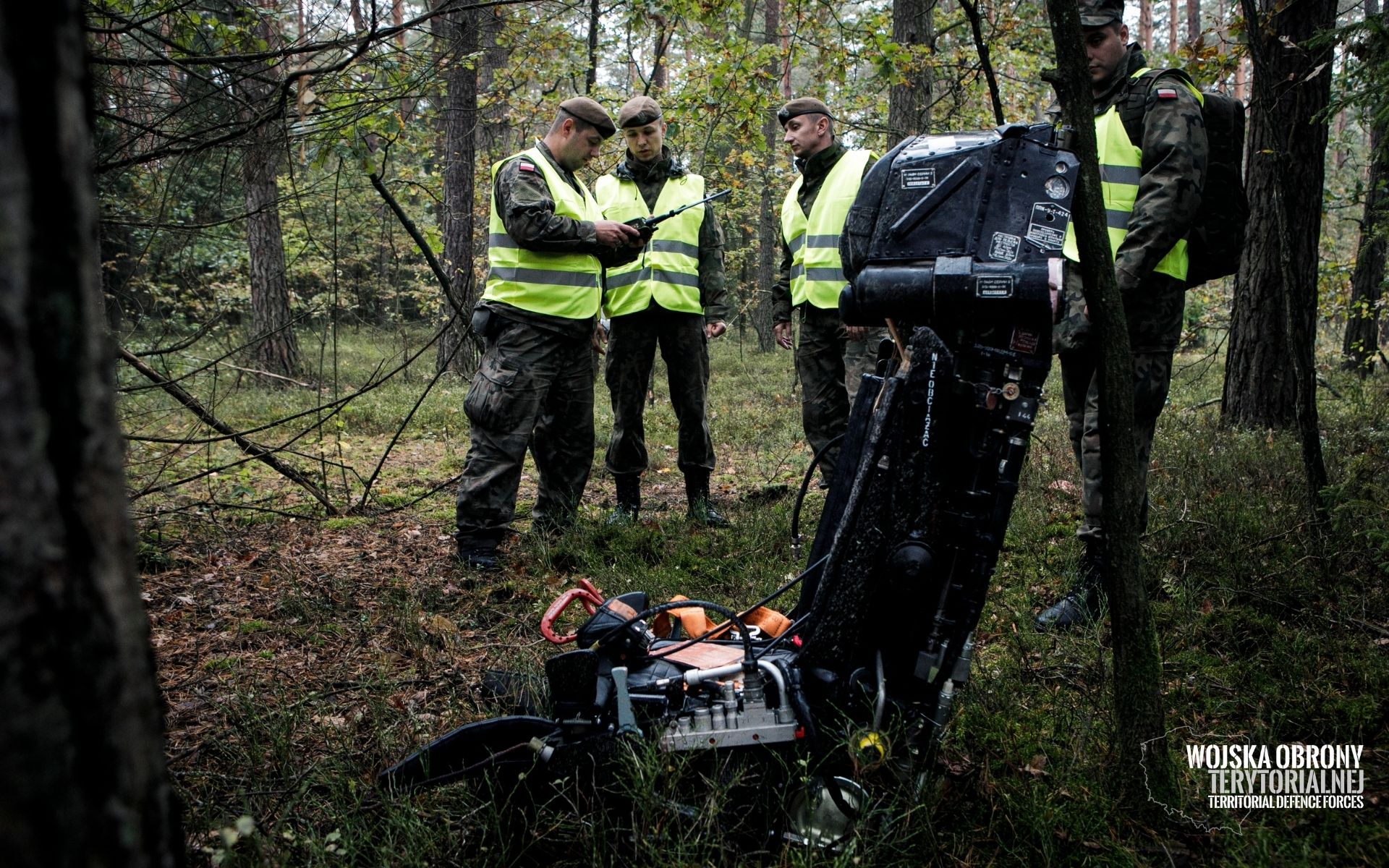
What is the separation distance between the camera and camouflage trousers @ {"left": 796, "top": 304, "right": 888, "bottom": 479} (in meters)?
5.56

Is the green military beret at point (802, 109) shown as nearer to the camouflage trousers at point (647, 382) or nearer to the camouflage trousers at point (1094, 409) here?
the camouflage trousers at point (647, 382)

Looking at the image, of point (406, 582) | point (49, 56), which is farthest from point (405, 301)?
point (49, 56)

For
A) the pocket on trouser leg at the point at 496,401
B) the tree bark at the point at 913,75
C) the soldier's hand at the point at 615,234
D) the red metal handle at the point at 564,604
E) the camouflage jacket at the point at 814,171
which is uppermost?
the tree bark at the point at 913,75

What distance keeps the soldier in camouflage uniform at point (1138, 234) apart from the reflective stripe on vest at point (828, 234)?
164 centimetres

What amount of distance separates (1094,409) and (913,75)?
15.3 feet

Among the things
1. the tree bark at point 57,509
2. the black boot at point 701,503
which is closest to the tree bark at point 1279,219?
the black boot at point 701,503

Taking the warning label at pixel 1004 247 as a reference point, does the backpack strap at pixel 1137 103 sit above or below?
above

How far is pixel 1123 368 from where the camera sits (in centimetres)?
227

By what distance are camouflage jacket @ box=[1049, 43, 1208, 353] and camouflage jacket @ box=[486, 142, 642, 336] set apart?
2.60 m

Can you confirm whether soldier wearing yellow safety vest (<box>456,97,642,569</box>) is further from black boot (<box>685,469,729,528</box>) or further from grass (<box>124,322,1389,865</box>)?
black boot (<box>685,469,729,528</box>)

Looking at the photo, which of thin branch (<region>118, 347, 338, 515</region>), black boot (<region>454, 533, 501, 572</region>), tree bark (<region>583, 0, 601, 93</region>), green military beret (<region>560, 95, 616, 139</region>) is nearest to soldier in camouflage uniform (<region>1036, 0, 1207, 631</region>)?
green military beret (<region>560, 95, 616, 139</region>)

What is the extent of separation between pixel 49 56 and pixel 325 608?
398cm

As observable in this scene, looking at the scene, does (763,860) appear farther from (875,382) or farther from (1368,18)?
(1368,18)

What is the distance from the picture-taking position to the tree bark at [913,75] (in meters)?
7.64
